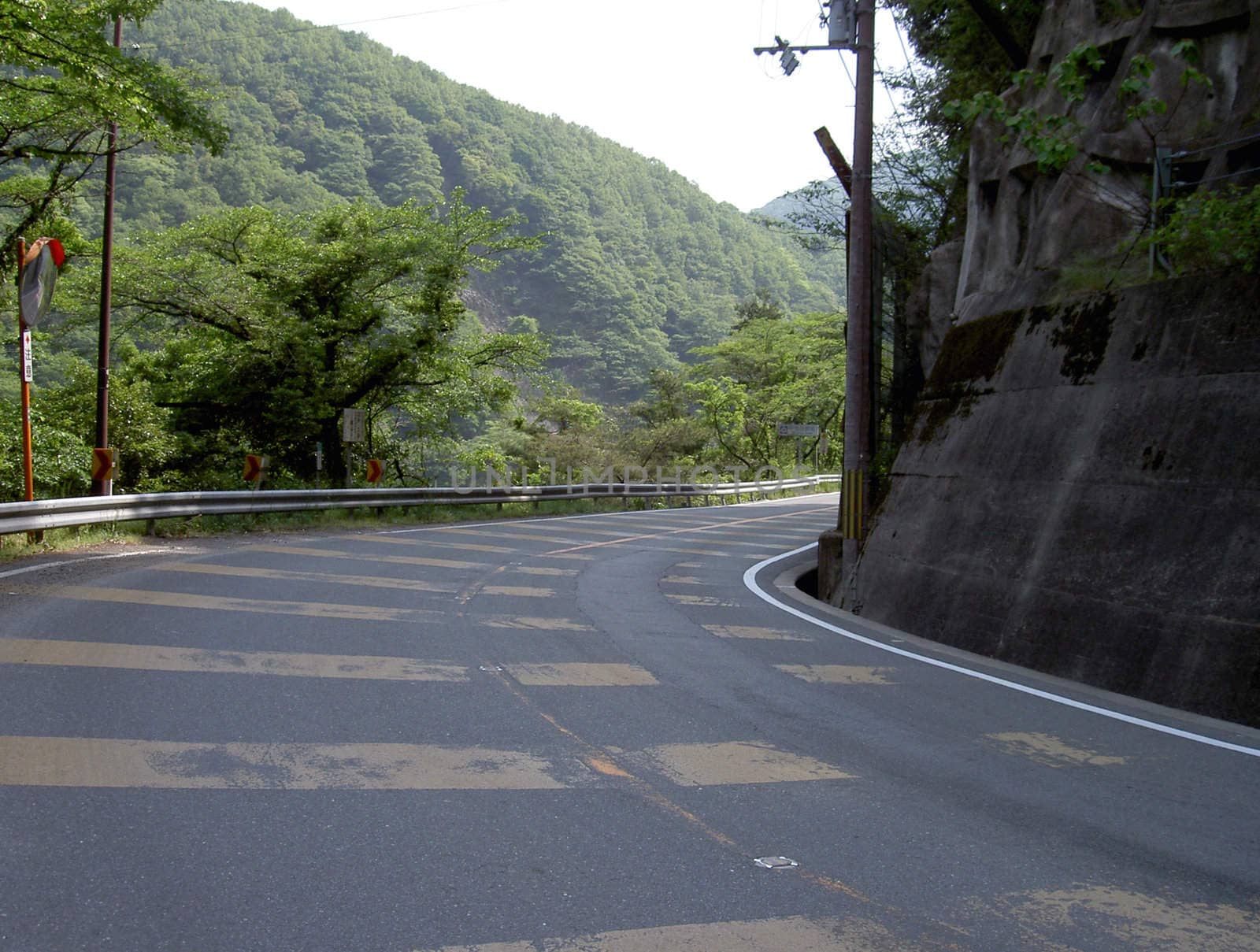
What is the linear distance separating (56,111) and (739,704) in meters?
15.3

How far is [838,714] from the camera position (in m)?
6.89

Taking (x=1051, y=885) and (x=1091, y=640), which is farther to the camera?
(x=1091, y=640)

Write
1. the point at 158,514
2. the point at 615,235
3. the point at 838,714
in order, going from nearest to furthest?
the point at 838,714 → the point at 158,514 → the point at 615,235

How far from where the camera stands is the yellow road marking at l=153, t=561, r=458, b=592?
11680 millimetres

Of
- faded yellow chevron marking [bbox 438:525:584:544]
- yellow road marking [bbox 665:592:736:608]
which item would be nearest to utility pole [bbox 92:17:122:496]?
faded yellow chevron marking [bbox 438:525:584:544]

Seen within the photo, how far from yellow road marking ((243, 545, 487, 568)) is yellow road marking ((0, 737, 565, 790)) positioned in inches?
329

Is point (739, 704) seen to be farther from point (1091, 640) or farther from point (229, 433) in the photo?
point (229, 433)

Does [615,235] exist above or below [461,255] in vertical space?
above

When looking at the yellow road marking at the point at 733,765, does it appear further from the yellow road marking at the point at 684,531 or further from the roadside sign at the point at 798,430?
the roadside sign at the point at 798,430

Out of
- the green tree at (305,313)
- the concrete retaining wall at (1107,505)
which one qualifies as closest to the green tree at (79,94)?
the green tree at (305,313)

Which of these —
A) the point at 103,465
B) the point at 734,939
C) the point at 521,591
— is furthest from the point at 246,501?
the point at 734,939

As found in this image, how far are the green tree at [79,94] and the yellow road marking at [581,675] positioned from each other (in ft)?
34.7

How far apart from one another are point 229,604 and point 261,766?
16.2ft

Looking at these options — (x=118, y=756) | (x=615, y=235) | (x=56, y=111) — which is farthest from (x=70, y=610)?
(x=615, y=235)
